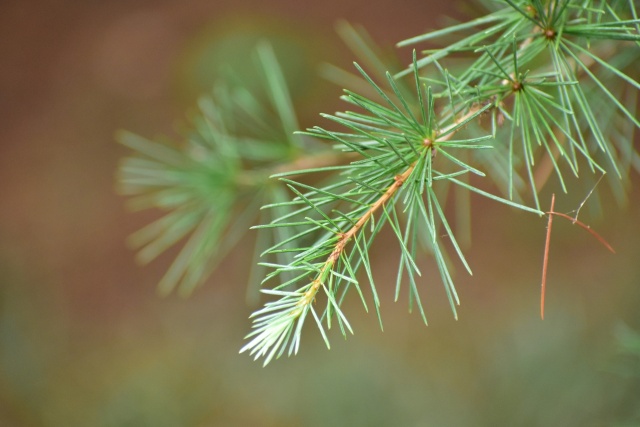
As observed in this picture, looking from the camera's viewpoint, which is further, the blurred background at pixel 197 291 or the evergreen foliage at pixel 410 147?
the blurred background at pixel 197 291

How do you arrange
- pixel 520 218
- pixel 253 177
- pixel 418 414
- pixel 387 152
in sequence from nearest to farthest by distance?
pixel 387 152 < pixel 253 177 < pixel 418 414 < pixel 520 218

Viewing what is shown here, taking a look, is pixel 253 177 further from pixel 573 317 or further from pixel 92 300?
pixel 92 300

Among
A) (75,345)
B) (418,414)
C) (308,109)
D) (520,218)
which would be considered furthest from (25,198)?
(520,218)

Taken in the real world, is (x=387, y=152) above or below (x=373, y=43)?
below

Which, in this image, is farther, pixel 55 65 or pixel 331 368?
pixel 55 65

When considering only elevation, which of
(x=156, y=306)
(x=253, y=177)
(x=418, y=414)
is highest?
(x=253, y=177)
